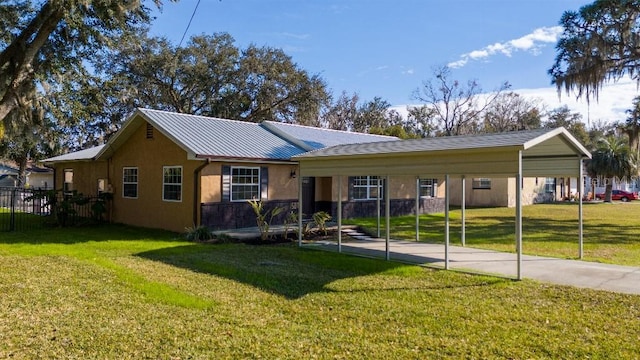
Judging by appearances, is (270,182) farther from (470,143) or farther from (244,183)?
(470,143)

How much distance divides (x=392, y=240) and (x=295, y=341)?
837cm

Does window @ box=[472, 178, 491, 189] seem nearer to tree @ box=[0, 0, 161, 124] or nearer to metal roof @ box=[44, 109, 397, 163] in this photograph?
metal roof @ box=[44, 109, 397, 163]

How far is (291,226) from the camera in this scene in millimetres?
15094

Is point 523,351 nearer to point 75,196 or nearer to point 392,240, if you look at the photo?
point 392,240

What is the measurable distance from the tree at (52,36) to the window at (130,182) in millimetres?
4503

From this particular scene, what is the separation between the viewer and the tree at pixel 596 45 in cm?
1622

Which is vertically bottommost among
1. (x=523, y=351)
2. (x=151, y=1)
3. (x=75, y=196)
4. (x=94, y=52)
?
(x=523, y=351)

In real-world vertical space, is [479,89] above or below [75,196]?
above

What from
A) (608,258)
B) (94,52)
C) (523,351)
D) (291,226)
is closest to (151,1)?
(94,52)

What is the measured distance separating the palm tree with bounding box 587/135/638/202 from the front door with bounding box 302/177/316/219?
28031 millimetres

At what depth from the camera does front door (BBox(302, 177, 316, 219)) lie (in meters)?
17.6

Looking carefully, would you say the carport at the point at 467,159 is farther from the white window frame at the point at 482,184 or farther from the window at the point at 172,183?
the white window frame at the point at 482,184

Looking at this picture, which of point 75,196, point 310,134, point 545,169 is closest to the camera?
point 545,169

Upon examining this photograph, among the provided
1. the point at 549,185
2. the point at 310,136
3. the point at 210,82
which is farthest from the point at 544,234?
the point at 549,185
